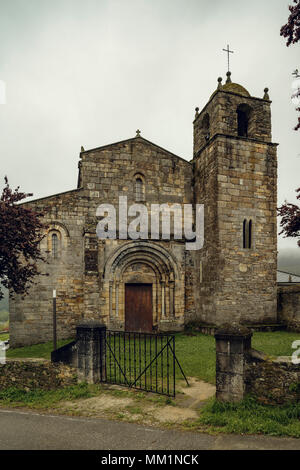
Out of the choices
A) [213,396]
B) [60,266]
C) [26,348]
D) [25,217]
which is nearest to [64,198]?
[60,266]

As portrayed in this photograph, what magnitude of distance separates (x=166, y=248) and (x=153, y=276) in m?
1.40

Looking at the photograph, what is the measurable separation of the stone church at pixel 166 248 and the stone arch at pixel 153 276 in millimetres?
44

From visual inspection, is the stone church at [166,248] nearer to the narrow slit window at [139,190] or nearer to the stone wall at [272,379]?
the narrow slit window at [139,190]

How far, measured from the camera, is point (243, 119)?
49.8 ft

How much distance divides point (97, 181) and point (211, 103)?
6318 mm

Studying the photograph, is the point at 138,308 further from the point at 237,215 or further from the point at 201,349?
the point at 237,215

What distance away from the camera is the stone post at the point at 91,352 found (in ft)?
24.1

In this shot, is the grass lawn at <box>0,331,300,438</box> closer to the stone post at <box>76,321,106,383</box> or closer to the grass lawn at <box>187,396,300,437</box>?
the grass lawn at <box>187,396,300,437</box>

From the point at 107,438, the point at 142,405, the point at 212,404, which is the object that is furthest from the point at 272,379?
the point at 107,438

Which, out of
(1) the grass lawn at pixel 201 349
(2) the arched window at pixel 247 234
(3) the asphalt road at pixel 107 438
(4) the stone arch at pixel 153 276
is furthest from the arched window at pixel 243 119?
(3) the asphalt road at pixel 107 438

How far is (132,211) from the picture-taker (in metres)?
14.3

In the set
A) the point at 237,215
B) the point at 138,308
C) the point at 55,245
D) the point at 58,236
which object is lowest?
the point at 138,308

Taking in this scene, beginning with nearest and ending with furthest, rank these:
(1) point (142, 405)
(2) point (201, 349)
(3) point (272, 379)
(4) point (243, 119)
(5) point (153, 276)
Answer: (3) point (272, 379)
(1) point (142, 405)
(2) point (201, 349)
(5) point (153, 276)
(4) point (243, 119)
